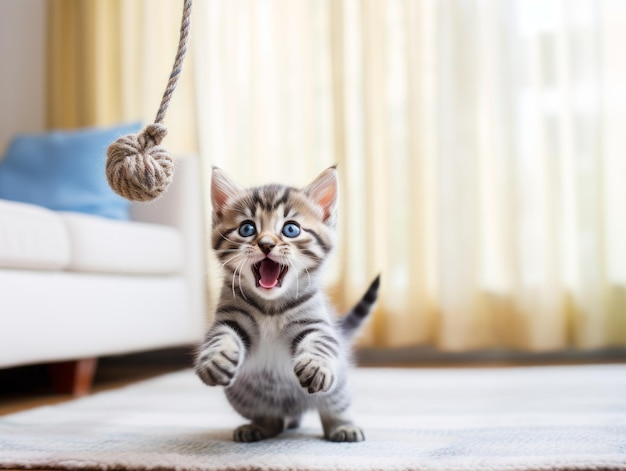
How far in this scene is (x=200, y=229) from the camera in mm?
2551

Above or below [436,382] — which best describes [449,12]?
above

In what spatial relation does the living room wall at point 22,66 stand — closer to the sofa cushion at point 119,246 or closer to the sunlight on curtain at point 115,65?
the sunlight on curtain at point 115,65

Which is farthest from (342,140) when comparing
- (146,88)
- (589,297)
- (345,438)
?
(345,438)

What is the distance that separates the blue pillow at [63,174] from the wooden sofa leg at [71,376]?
0.56 meters

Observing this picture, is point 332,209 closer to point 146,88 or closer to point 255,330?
point 255,330

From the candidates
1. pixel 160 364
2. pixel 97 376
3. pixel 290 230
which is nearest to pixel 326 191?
pixel 290 230

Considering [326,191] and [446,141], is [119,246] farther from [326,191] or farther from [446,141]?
[446,141]

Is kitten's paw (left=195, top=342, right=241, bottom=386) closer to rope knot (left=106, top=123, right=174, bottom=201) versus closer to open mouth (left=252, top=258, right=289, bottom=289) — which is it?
open mouth (left=252, top=258, right=289, bottom=289)

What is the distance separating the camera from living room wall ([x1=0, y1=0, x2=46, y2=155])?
3.07m

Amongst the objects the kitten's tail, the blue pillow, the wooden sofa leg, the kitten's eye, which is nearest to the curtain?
the blue pillow

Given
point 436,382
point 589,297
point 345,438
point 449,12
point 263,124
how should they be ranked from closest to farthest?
point 345,438 < point 436,382 < point 589,297 < point 449,12 < point 263,124

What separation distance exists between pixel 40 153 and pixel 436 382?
5.21ft

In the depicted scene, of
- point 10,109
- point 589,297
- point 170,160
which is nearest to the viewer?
point 170,160

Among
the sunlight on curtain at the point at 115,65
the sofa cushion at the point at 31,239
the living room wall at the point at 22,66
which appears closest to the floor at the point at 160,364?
the sofa cushion at the point at 31,239
